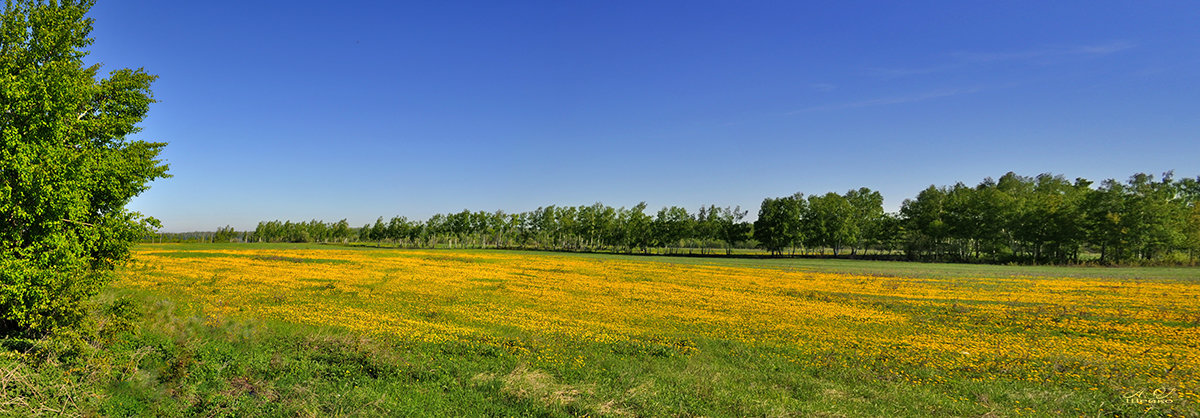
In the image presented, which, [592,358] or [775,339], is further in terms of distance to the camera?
[775,339]

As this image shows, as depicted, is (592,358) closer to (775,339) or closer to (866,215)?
(775,339)

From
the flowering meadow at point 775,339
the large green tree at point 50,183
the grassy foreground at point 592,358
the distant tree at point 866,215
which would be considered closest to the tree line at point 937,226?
the distant tree at point 866,215

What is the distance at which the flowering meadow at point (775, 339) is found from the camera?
34.4 ft

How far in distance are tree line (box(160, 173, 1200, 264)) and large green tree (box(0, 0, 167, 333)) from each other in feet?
369

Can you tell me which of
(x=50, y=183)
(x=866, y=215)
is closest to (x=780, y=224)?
(x=866, y=215)

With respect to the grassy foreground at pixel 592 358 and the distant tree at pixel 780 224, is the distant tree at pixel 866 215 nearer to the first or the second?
the distant tree at pixel 780 224

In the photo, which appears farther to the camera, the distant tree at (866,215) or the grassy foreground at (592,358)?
the distant tree at (866,215)

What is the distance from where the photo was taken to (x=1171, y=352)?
50.4ft

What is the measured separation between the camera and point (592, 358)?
13648 millimetres

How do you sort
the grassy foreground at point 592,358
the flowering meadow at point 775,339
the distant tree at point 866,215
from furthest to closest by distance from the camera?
the distant tree at point 866,215 < the flowering meadow at point 775,339 < the grassy foreground at point 592,358

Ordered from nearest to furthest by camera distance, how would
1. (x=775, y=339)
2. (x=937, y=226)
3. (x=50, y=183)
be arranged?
(x=50, y=183), (x=775, y=339), (x=937, y=226)

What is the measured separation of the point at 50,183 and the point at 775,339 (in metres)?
21.4

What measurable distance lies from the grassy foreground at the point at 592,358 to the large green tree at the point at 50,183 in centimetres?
141

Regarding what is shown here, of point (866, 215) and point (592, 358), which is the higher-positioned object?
point (866, 215)
